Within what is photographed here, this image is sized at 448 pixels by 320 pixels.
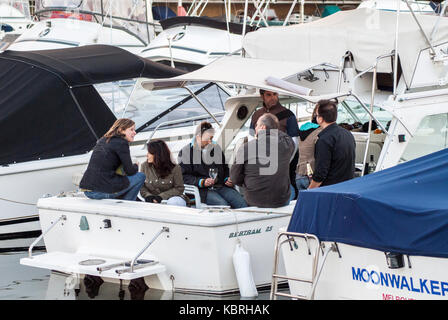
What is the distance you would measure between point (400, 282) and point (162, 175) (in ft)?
11.5

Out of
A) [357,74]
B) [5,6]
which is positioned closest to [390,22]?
[357,74]

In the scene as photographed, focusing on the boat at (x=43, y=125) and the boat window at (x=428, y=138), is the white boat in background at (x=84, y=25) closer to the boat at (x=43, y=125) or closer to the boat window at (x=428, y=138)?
the boat at (x=43, y=125)

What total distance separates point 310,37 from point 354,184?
13.2 ft

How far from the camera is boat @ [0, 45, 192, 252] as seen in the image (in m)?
10.4

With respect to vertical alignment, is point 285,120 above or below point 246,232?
above

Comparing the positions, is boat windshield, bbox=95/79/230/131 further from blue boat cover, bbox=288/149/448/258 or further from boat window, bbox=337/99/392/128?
blue boat cover, bbox=288/149/448/258

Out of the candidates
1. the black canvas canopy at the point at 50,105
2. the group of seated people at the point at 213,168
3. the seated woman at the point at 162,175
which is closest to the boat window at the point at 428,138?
the group of seated people at the point at 213,168

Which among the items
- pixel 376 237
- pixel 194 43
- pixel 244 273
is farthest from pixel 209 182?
pixel 194 43

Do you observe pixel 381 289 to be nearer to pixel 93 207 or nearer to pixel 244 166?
pixel 244 166

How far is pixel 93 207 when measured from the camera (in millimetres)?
8453

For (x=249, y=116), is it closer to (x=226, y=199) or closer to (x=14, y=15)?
(x=226, y=199)

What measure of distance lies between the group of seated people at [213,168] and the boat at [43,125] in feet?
6.29

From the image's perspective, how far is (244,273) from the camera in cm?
764

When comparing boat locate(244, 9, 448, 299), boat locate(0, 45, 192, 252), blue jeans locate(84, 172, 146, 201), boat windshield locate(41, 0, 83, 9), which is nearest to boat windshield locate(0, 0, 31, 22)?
boat windshield locate(41, 0, 83, 9)
